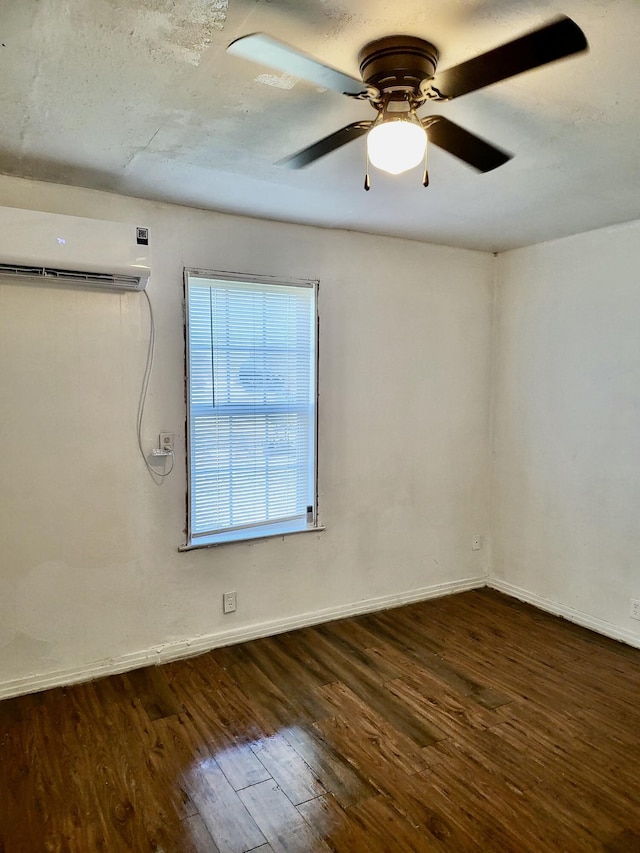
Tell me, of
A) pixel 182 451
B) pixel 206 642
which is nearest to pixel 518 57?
pixel 182 451

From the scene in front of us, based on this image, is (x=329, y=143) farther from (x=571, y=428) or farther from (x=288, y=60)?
(x=571, y=428)

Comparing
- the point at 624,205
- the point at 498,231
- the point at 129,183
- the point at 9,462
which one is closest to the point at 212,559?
the point at 9,462

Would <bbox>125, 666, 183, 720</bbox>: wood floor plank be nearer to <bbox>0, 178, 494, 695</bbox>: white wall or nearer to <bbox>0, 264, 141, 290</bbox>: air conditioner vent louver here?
<bbox>0, 178, 494, 695</bbox>: white wall

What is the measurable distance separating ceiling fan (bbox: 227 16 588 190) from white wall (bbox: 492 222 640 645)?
2000 mm

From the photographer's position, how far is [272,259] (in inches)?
126

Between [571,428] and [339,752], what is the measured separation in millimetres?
2432

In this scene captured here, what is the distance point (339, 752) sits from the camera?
2.23m

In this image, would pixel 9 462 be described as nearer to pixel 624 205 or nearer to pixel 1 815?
pixel 1 815

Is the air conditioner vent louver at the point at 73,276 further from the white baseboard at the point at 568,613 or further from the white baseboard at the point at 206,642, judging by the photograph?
the white baseboard at the point at 568,613

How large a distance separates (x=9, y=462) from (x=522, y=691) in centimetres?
276

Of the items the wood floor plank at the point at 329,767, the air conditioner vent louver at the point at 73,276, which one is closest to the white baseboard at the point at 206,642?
the wood floor plank at the point at 329,767

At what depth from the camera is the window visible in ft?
9.99

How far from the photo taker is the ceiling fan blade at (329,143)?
1.62 meters

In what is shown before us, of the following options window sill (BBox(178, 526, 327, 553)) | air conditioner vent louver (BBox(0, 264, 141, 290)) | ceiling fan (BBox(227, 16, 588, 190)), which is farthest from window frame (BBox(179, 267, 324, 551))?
ceiling fan (BBox(227, 16, 588, 190))
